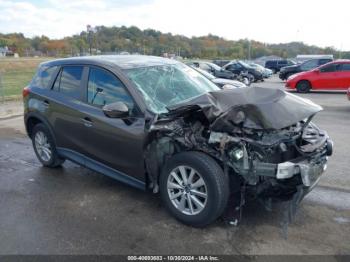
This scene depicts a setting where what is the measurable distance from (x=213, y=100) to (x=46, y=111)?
279 centimetres

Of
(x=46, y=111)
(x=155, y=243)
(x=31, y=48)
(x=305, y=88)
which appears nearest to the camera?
(x=155, y=243)

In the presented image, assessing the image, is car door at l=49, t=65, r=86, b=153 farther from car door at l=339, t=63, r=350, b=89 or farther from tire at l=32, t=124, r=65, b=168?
car door at l=339, t=63, r=350, b=89

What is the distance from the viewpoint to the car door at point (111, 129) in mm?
3812

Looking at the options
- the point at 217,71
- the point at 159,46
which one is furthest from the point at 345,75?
the point at 159,46

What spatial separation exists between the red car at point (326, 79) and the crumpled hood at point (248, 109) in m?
12.9

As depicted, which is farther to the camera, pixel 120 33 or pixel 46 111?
pixel 120 33

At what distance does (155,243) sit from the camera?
3.27 meters

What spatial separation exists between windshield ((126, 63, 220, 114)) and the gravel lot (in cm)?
125

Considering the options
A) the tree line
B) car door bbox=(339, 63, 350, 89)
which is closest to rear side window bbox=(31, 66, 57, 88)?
car door bbox=(339, 63, 350, 89)

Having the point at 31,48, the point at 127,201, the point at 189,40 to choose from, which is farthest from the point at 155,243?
the point at 31,48

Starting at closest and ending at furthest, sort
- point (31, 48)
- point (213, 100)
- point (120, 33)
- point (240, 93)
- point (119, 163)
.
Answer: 1. point (213, 100)
2. point (240, 93)
3. point (119, 163)
4. point (120, 33)
5. point (31, 48)

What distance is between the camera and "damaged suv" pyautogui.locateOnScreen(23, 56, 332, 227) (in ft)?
10.6

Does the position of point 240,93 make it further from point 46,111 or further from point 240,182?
point 46,111

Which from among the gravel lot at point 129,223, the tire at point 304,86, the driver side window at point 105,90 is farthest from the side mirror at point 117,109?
the tire at point 304,86
